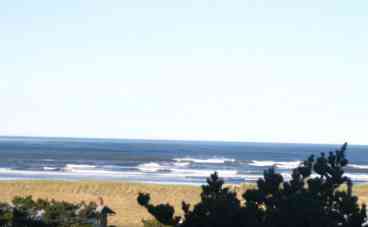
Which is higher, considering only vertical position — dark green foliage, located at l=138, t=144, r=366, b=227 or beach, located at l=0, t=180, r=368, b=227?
dark green foliage, located at l=138, t=144, r=366, b=227

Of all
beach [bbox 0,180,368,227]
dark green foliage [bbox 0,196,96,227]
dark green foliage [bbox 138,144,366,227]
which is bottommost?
beach [bbox 0,180,368,227]

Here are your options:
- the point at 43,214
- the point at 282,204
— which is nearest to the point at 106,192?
the point at 43,214

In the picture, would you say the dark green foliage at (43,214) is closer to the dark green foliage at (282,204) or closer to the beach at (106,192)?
the dark green foliage at (282,204)

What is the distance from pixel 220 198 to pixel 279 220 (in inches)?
44.8

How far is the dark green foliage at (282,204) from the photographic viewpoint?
14.3 metres

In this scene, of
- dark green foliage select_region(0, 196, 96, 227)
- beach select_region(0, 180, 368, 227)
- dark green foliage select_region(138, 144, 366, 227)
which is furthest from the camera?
beach select_region(0, 180, 368, 227)

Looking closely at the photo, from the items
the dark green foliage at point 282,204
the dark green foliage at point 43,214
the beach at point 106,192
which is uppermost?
the dark green foliage at point 282,204

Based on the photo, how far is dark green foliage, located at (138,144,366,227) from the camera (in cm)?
1428

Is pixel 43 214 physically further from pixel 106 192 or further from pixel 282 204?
pixel 106 192

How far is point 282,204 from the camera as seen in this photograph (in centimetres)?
1473

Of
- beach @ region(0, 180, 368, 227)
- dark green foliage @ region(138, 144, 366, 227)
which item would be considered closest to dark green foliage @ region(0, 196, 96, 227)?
dark green foliage @ region(138, 144, 366, 227)

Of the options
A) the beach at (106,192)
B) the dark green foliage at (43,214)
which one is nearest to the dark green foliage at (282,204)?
the dark green foliage at (43,214)

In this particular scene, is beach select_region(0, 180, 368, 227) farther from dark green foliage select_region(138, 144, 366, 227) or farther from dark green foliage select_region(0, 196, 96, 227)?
dark green foliage select_region(138, 144, 366, 227)

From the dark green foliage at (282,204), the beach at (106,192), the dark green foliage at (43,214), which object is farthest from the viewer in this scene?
the beach at (106,192)
